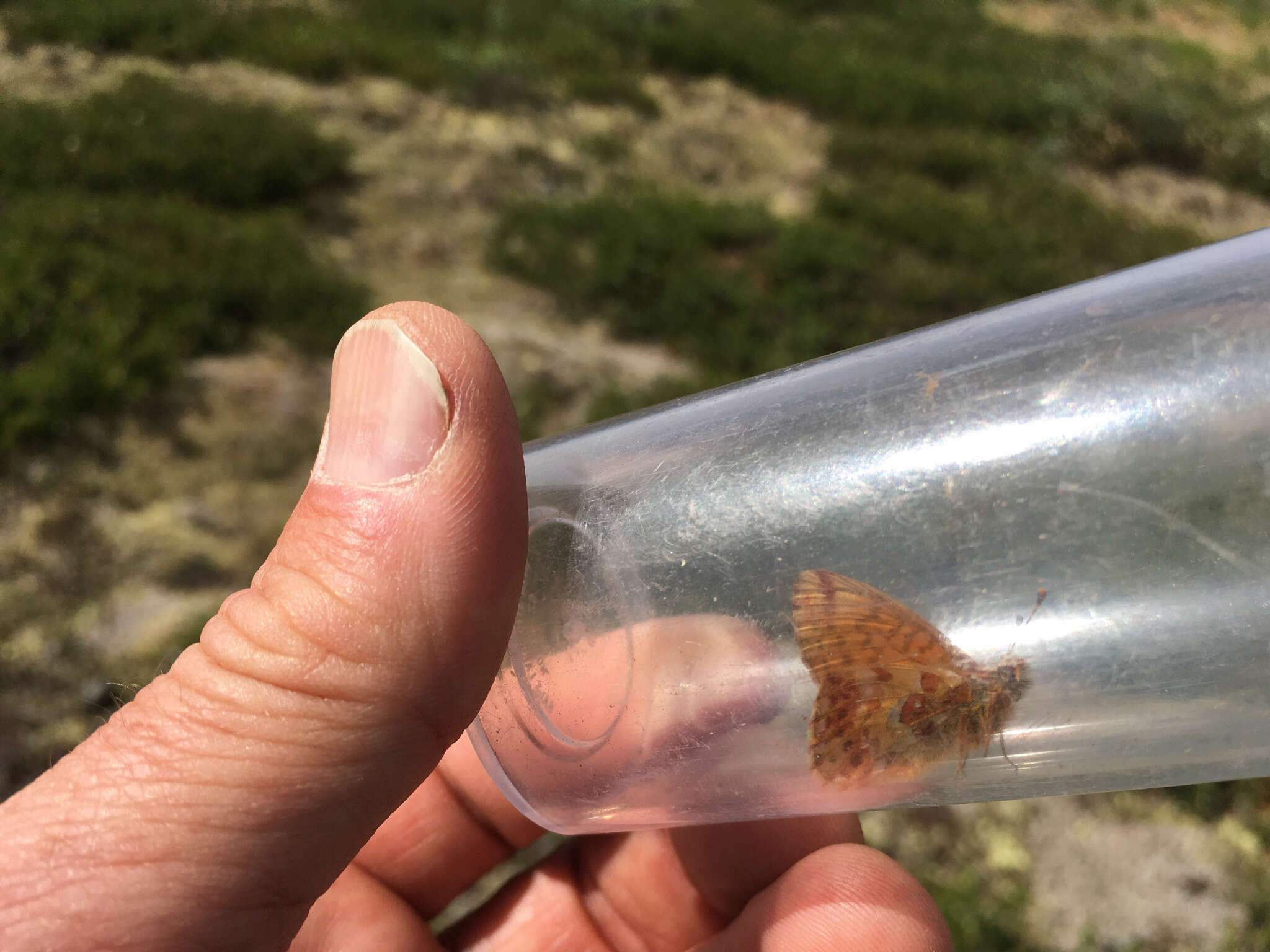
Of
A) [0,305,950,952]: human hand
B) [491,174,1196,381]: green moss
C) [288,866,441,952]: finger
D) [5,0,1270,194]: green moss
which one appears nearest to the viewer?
[0,305,950,952]: human hand

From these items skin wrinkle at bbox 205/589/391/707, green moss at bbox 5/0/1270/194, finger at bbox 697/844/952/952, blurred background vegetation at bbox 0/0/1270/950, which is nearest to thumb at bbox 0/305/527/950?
skin wrinkle at bbox 205/589/391/707

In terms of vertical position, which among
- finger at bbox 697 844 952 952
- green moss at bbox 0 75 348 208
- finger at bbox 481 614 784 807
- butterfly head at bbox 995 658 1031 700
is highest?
butterfly head at bbox 995 658 1031 700

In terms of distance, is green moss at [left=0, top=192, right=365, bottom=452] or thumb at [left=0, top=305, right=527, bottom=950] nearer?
thumb at [left=0, top=305, right=527, bottom=950]

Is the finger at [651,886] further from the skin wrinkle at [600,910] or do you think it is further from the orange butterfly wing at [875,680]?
the orange butterfly wing at [875,680]

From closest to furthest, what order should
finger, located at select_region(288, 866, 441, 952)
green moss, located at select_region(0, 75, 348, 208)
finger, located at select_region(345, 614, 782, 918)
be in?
finger, located at select_region(345, 614, 782, 918), finger, located at select_region(288, 866, 441, 952), green moss, located at select_region(0, 75, 348, 208)

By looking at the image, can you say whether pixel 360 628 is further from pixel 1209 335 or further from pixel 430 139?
pixel 430 139

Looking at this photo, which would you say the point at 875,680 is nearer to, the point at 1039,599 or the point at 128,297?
the point at 1039,599

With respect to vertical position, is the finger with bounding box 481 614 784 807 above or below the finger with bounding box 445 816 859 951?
above

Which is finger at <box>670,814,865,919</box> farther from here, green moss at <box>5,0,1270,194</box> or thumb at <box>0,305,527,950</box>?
green moss at <box>5,0,1270,194</box>
